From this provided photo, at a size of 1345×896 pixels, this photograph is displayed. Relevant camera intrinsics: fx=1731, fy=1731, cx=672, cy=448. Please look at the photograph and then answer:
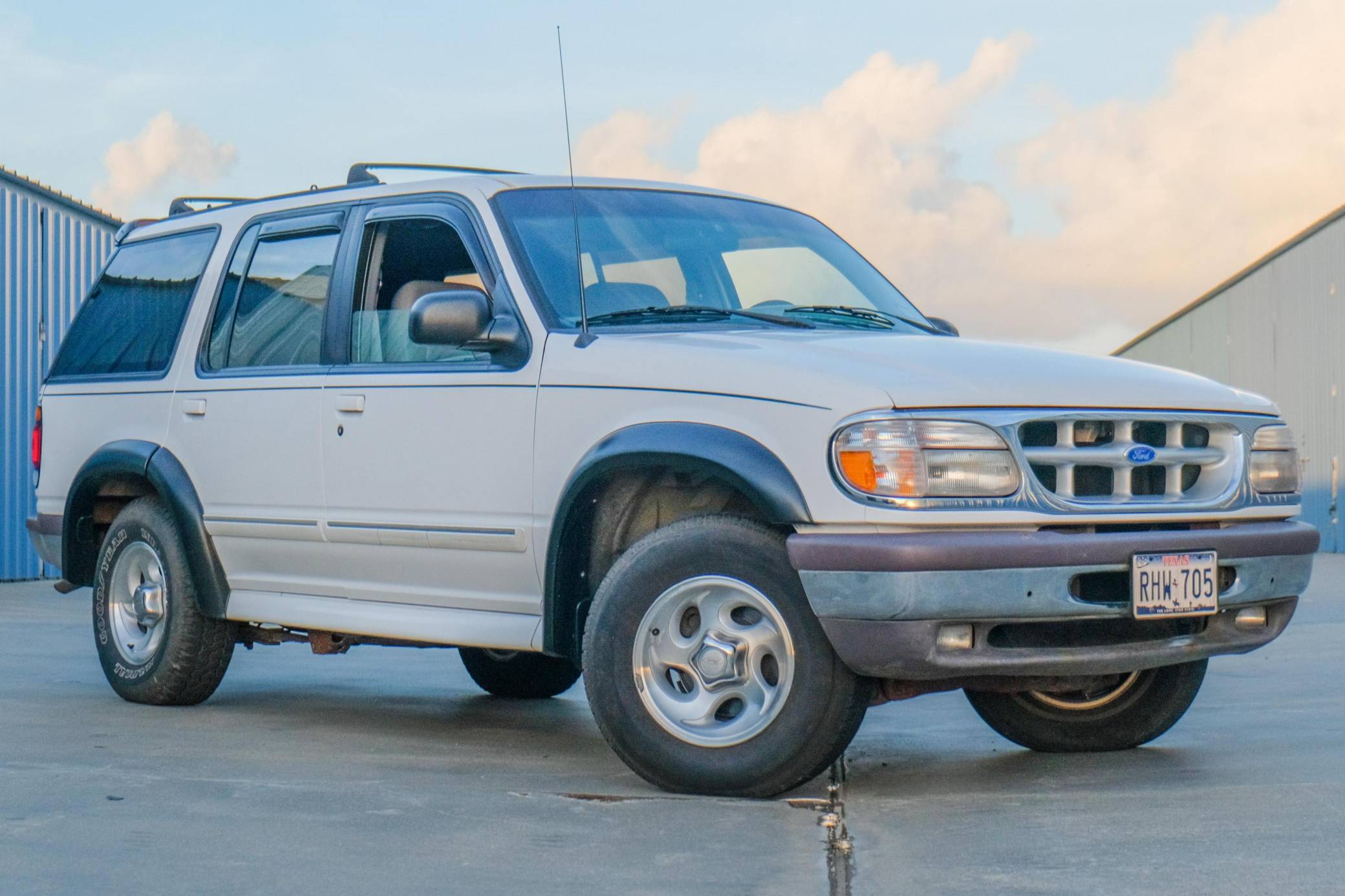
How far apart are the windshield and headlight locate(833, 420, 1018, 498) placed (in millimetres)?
1057

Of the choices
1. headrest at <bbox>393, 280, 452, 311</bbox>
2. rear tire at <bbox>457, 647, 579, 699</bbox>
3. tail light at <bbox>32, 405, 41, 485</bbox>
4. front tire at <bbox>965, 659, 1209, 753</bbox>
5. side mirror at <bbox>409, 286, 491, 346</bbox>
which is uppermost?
headrest at <bbox>393, 280, 452, 311</bbox>

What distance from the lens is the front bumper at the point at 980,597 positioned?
175 inches

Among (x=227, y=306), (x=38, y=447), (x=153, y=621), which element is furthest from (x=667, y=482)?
(x=38, y=447)

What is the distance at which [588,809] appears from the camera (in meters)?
4.67

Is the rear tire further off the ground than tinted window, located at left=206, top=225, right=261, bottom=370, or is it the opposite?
tinted window, located at left=206, top=225, right=261, bottom=370

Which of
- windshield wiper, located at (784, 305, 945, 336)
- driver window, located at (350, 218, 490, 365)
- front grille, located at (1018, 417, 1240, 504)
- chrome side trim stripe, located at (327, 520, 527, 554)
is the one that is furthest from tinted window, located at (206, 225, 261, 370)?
front grille, located at (1018, 417, 1240, 504)

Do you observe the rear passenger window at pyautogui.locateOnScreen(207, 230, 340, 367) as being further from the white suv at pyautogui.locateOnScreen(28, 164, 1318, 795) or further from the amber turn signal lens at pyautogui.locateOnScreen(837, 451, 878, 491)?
the amber turn signal lens at pyautogui.locateOnScreen(837, 451, 878, 491)

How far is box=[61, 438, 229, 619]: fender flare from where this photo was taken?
21.8ft

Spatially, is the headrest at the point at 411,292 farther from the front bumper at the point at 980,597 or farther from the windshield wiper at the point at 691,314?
the front bumper at the point at 980,597

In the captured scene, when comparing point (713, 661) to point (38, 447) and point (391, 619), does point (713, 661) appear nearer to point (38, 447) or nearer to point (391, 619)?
point (391, 619)

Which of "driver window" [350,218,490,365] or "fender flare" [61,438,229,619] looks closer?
"driver window" [350,218,490,365]

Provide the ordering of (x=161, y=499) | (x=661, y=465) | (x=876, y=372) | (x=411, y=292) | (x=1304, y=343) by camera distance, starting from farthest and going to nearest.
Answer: (x=1304, y=343)
(x=161, y=499)
(x=411, y=292)
(x=661, y=465)
(x=876, y=372)

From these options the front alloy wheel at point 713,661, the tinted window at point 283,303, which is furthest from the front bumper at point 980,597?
the tinted window at point 283,303

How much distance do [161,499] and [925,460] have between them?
3688 millimetres
